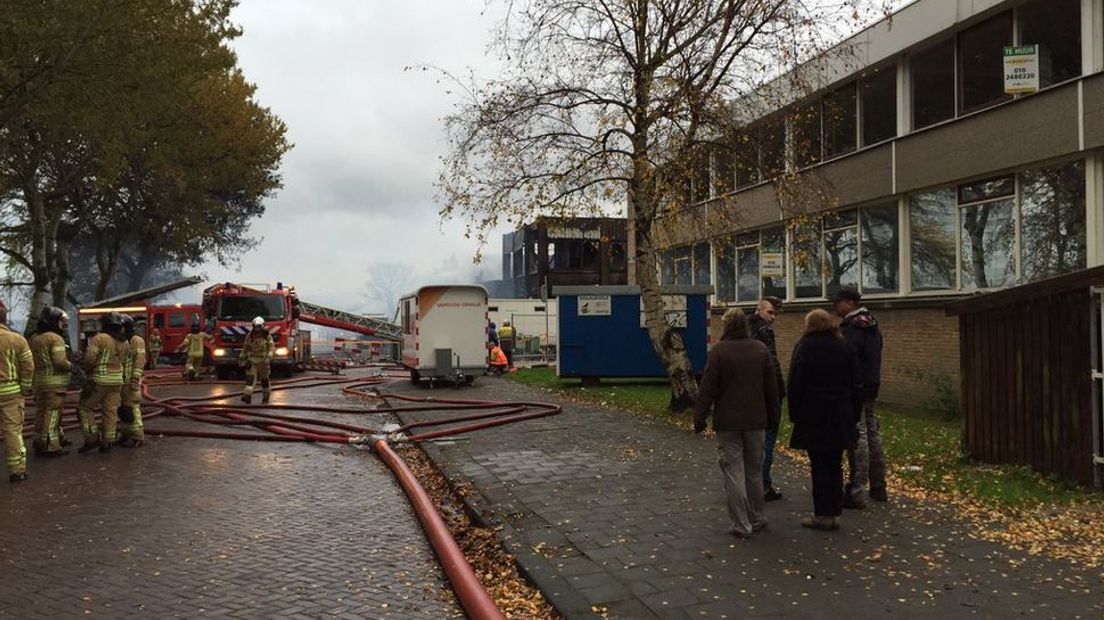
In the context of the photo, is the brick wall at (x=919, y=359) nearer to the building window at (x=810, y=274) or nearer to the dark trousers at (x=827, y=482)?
the building window at (x=810, y=274)

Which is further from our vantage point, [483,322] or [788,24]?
[483,322]

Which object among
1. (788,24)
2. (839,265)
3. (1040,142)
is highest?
(788,24)

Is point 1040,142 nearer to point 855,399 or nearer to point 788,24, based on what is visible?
point 788,24

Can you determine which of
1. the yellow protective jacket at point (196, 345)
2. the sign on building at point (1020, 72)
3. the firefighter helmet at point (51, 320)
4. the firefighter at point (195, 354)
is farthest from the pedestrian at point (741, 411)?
the yellow protective jacket at point (196, 345)

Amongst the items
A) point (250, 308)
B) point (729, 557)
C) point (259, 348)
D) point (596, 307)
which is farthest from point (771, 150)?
point (250, 308)

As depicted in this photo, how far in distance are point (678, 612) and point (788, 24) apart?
407 inches

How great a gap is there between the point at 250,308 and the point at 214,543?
18470 mm

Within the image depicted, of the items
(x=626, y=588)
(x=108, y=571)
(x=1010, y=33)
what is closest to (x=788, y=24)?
(x=1010, y=33)

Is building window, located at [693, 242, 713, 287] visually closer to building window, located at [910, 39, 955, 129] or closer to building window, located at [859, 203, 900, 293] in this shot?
building window, located at [859, 203, 900, 293]

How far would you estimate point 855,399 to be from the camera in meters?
6.08

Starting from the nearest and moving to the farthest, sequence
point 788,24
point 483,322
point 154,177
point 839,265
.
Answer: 1. point 788,24
2. point 839,265
3. point 483,322
4. point 154,177

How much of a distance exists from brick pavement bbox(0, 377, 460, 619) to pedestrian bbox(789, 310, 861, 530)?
280 cm

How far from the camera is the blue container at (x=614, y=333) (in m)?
17.9

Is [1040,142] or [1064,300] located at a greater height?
[1040,142]
